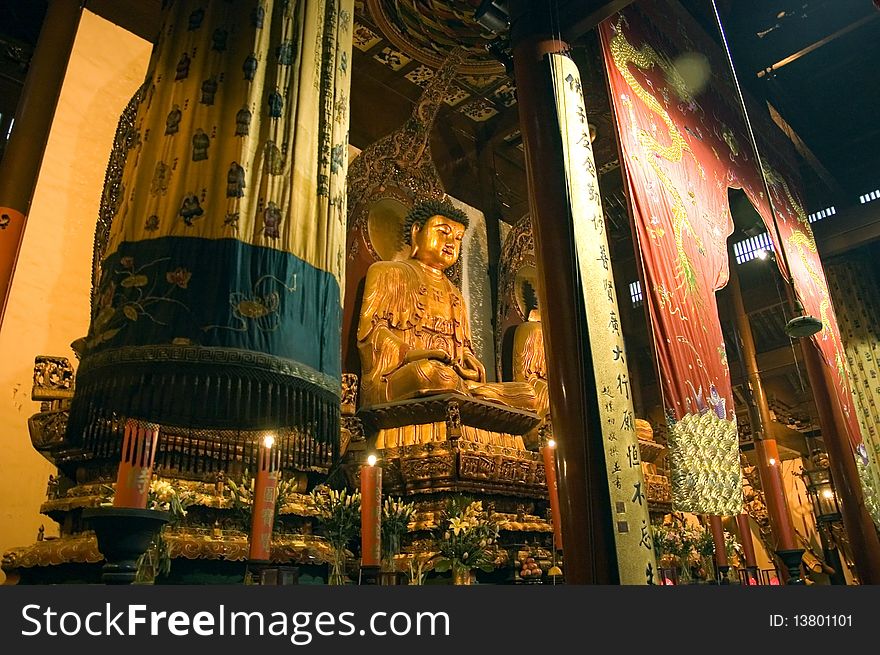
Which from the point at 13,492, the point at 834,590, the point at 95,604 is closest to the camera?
the point at 95,604

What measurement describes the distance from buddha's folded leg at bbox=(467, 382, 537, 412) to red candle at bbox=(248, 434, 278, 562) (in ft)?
Result: 8.33

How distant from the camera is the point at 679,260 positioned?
132 inches

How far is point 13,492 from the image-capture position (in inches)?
124

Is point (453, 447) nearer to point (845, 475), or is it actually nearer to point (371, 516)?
point (371, 516)

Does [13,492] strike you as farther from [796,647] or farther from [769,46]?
[769,46]

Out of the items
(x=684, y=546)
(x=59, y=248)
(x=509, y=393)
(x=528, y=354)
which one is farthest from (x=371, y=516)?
(x=528, y=354)

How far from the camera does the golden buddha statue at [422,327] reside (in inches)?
174

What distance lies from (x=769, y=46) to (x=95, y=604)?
23.5 ft

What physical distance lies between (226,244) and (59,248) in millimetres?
2336

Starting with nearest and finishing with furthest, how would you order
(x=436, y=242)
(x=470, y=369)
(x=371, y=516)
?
(x=371, y=516) → (x=470, y=369) → (x=436, y=242)

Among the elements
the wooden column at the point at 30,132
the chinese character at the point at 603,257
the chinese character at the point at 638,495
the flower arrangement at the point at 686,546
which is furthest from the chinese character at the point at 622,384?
the wooden column at the point at 30,132

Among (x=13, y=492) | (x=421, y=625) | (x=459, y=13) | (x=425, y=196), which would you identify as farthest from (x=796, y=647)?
A: (x=459, y=13)

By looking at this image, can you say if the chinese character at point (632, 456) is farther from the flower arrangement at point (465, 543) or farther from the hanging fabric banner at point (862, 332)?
the hanging fabric banner at point (862, 332)

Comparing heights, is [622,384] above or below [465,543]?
above
